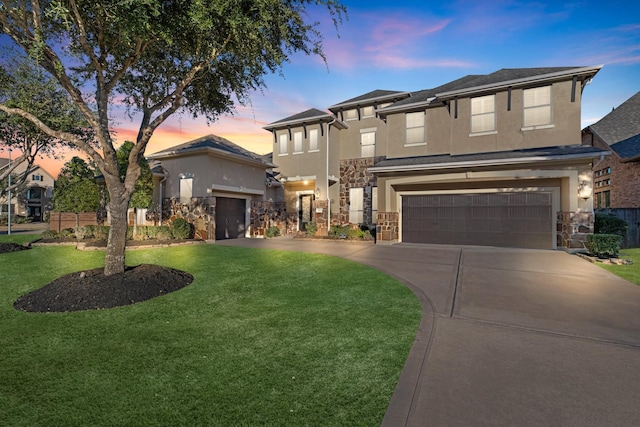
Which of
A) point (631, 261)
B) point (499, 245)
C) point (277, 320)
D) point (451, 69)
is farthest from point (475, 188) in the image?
point (277, 320)

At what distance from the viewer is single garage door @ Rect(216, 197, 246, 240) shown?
50.5 feet

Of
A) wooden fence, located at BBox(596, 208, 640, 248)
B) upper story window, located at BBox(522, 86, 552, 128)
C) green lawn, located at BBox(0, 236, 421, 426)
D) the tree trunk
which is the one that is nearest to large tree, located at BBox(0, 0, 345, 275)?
the tree trunk

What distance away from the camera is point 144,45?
21.7 ft

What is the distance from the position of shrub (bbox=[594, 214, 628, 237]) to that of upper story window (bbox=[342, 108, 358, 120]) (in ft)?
42.8

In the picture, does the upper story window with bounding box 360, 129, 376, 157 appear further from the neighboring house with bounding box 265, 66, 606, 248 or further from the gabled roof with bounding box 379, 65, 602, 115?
the gabled roof with bounding box 379, 65, 602, 115

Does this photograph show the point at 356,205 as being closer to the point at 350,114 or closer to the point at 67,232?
the point at 350,114

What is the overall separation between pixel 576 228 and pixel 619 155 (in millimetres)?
9602

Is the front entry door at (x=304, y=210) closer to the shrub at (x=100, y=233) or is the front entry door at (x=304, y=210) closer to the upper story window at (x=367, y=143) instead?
the upper story window at (x=367, y=143)

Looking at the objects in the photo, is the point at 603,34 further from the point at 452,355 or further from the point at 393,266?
the point at 452,355

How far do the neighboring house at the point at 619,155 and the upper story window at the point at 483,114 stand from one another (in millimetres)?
5878

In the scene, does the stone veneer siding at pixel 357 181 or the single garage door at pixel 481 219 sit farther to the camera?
the stone veneer siding at pixel 357 181

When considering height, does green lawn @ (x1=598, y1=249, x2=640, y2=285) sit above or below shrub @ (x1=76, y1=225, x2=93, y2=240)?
below

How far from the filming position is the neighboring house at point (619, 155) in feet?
51.1

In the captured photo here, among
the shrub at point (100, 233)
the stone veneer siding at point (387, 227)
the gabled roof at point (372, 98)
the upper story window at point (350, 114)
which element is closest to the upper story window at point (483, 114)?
the gabled roof at point (372, 98)
